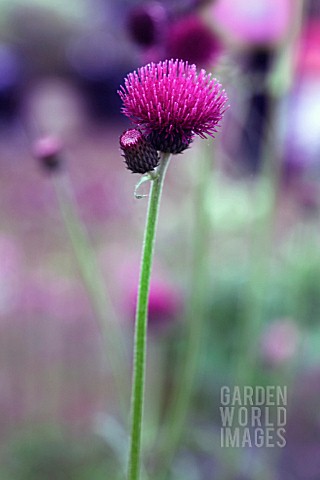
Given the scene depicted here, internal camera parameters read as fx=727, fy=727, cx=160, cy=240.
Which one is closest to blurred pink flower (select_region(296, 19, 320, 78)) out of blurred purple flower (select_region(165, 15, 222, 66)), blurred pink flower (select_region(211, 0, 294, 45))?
blurred pink flower (select_region(211, 0, 294, 45))

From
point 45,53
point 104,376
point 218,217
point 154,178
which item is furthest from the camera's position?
point 45,53

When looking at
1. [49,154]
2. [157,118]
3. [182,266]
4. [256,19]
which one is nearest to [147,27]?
[49,154]

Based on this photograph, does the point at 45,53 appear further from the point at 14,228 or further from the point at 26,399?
the point at 26,399

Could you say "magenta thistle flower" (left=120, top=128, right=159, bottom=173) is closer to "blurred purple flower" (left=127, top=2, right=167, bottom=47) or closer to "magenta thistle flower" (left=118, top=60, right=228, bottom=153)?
"magenta thistle flower" (left=118, top=60, right=228, bottom=153)

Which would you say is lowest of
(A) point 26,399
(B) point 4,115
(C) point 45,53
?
(A) point 26,399

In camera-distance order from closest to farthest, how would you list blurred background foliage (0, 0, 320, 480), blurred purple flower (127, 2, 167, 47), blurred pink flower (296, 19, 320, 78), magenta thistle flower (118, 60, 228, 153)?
magenta thistle flower (118, 60, 228, 153) < blurred purple flower (127, 2, 167, 47) < blurred background foliage (0, 0, 320, 480) < blurred pink flower (296, 19, 320, 78)

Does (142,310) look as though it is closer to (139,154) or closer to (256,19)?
(139,154)

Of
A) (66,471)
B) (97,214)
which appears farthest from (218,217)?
(66,471)
